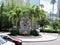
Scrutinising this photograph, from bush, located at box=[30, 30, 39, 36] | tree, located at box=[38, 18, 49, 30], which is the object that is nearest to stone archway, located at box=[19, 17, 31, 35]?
bush, located at box=[30, 30, 39, 36]

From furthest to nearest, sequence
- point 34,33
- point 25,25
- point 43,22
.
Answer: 1. point 43,22
2. point 25,25
3. point 34,33

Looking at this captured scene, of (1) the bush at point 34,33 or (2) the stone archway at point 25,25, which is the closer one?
(1) the bush at point 34,33

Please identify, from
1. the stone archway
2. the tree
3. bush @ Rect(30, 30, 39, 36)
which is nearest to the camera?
bush @ Rect(30, 30, 39, 36)

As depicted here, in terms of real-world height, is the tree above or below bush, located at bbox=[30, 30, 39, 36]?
above

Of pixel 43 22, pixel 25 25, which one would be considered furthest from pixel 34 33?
pixel 43 22

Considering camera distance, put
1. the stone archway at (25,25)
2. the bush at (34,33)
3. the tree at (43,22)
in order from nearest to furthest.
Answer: the bush at (34,33) → the stone archway at (25,25) → the tree at (43,22)

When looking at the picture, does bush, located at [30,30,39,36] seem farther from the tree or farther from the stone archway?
the tree

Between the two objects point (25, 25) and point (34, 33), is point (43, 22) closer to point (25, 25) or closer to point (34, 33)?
point (25, 25)

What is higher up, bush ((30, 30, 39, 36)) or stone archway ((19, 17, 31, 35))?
stone archway ((19, 17, 31, 35))

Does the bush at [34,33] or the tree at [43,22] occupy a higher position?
the tree at [43,22]

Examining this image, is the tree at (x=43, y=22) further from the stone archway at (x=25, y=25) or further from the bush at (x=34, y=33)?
the bush at (x=34, y=33)

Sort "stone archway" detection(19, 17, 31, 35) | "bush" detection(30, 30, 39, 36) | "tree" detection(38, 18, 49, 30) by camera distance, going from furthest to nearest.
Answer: "tree" detection(38, 18, 49, 30), "stone archway" detection(19, 17, 31, 35), "bush" detection(30, 30, 39, 36)

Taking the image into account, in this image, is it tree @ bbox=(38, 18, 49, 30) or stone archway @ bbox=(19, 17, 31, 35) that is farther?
tree @ bbox=(38, 18, 49, 30)

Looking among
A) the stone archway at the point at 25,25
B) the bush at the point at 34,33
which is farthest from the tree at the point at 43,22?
the bush at the point at 34,33
